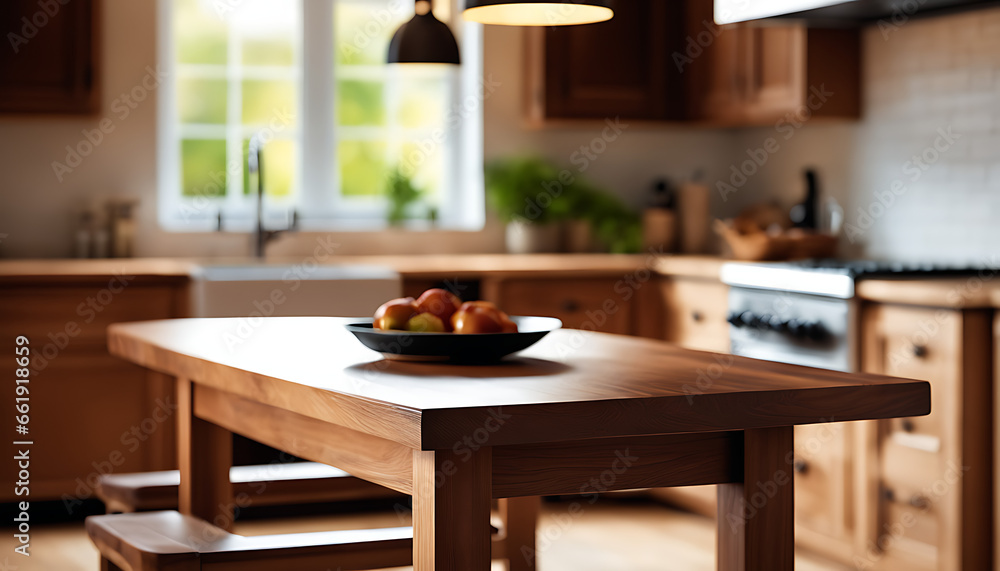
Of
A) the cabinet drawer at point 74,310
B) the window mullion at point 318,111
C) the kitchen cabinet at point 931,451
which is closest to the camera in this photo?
the kitchen cabinet at point 931,451

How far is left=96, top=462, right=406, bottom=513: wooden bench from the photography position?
2.71 metres

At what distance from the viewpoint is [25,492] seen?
3885 mm

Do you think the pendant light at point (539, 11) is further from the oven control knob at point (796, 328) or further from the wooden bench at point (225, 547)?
the oven control knob at point (796, 328)

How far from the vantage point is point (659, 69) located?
191 inches

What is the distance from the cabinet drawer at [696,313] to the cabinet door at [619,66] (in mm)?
877

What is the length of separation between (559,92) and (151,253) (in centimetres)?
178

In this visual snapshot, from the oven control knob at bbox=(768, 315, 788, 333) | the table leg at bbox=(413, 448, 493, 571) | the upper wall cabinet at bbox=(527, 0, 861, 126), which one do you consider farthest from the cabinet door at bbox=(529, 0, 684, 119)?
the table leg at bbox=(413, 448, 493, 571)

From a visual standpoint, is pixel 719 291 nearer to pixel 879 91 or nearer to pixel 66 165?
pixel 879 91

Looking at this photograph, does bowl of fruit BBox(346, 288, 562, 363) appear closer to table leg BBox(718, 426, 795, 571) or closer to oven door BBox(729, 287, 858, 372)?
table leg BBox(718, 426, 795, 571)

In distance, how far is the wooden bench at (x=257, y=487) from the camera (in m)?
2.71

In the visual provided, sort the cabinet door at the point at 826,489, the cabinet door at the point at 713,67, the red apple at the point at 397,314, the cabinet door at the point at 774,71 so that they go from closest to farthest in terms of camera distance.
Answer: the red apple at the point at 397,314 → the cabinet door at the point at 826,489 → the cabinet door at the point at 774,71 → the cabinet door at the point at 713,67

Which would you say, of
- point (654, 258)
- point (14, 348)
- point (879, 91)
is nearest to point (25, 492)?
point (14, 348)
